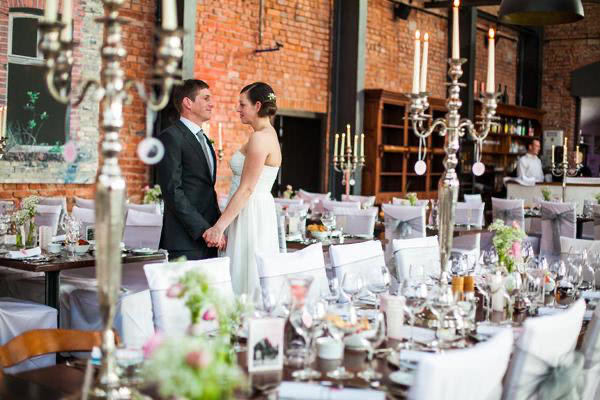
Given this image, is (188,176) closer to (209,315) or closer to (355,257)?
(355,257)

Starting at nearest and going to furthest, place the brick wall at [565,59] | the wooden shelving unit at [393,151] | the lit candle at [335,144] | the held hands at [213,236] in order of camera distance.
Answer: the held hands at [213,236] → the lit candle at [335,144] → the wooden shelving unit at [393,151] → the brick wall at [565,59]

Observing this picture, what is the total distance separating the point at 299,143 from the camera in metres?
→ 11.8

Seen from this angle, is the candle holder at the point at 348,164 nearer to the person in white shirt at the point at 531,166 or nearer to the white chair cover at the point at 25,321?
the person in white shirt at the point at 531,166

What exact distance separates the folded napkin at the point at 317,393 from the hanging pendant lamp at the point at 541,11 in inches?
150

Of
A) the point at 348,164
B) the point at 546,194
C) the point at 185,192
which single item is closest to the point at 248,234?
the point at 185,192

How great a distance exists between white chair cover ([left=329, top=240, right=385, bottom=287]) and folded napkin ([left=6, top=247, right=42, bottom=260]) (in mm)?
1840

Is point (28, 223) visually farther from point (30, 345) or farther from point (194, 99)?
point (30, 345)

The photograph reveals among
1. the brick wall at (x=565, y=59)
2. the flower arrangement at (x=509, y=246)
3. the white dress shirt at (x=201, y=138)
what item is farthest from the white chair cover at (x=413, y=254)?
the brick wall at (x=565, y=59)

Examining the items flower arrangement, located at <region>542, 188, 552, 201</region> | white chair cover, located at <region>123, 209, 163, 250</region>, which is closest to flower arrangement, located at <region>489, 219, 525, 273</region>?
white chair cover, located at <region>123, 209, 163, 250</region>

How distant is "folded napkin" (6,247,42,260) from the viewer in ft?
15.6

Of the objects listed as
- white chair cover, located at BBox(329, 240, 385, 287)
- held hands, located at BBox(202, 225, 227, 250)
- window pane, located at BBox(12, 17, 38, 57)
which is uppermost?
window pane, located at BBox(12, 17, 38, 57)

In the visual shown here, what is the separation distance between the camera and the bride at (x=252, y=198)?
15.2 ft

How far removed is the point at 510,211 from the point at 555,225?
0.52 m

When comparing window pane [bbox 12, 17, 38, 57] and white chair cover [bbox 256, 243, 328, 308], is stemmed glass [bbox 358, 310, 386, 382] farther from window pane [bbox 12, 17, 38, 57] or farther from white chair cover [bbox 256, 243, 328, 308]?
window pane [bbox 12, 17, 38, 57]
